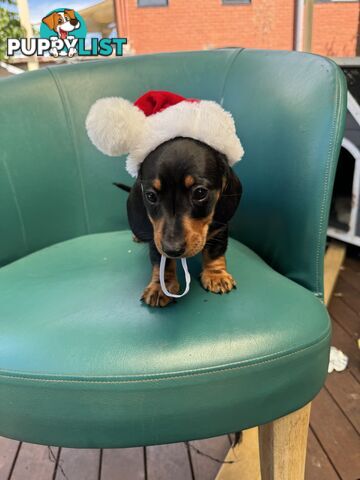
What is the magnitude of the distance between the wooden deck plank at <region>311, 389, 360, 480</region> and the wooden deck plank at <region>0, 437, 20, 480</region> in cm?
77

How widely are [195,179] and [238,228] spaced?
42 cm

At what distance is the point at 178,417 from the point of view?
2.12 ft

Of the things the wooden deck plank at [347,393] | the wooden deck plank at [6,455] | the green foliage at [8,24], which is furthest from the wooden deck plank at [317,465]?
the green foliage at [8,24]

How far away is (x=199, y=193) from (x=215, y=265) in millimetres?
177

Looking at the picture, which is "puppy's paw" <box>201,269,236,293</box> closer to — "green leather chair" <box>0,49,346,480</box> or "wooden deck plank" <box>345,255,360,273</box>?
"green leather chair" <box>0,49,346,480</box>

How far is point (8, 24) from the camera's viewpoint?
2.13 m

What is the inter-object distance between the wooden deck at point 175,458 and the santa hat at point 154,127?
2.46ft

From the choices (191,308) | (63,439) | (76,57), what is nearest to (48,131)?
(191,308)

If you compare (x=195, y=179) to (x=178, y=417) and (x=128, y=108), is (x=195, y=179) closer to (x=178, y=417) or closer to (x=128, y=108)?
(x=128, y=108)

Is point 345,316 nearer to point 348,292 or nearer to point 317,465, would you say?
point 348,292

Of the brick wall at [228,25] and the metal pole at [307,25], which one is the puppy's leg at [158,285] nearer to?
the metal pole at [307,25]

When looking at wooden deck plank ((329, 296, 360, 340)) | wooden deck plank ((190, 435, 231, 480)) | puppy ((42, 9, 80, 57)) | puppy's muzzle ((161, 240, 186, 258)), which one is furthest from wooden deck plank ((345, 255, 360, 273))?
puppy ((42, 9, 80, 57))

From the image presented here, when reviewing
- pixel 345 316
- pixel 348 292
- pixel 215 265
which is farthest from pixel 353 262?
pixel 215 265

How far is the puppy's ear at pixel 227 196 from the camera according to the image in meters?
0.78
